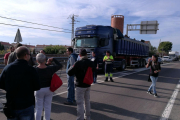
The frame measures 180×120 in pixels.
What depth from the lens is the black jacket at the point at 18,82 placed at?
2.37m

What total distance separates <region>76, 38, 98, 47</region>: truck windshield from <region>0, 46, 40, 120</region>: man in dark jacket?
10.6 metres

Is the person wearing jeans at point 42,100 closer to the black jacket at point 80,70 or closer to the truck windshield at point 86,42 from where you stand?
the black jacket at point 80,70

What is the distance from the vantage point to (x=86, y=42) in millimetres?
13336

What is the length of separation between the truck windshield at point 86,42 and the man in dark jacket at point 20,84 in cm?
1061

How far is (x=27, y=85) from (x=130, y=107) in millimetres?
4000

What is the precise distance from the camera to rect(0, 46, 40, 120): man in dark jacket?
2373 millimetres

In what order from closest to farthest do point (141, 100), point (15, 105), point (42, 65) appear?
point (15, 105)
point (42, 65)
point (141, 100)

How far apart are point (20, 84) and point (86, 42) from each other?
11090 millimetres

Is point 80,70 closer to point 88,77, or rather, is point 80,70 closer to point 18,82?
point 88,77

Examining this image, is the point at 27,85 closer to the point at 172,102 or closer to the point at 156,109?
the point at 156,109

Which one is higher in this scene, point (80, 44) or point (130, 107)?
point (80, 44)

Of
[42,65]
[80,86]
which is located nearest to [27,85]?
[42,65]

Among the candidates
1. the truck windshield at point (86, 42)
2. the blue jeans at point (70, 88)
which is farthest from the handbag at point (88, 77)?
the truck windshield at point (86, 42)

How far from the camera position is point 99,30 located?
13.2 meters
